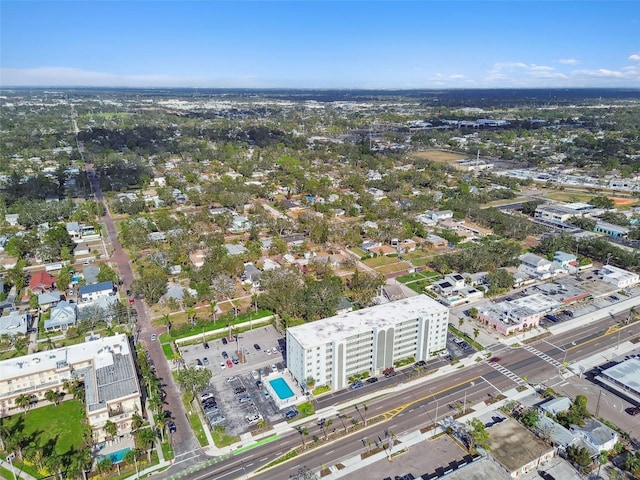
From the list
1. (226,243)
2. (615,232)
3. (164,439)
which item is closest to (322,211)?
(226,243)

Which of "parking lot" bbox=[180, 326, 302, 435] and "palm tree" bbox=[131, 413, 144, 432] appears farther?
"parking lot" bbox=[180, 326, 302, 435]

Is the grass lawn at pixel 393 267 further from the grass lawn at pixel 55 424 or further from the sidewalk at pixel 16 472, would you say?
the sidewalk at pixel 16 472

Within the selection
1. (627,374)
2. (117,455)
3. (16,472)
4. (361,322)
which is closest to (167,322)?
(117,455)

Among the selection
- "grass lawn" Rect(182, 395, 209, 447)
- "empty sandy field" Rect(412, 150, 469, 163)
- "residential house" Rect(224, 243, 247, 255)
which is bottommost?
"grass lawn" Rect(182, 395, 209, 447)

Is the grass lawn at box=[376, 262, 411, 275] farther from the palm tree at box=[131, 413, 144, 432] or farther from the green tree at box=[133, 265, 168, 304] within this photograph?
the palm tree at box=[131, 413, 144, 432]

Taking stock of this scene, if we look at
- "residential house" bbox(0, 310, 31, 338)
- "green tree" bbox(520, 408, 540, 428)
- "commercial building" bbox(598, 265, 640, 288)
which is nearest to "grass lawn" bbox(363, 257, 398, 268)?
"commercial building" bbox(598, 265, 640, 288)

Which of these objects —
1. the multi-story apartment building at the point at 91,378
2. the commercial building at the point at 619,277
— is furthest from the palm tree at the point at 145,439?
the commercial building at the point at 619,277

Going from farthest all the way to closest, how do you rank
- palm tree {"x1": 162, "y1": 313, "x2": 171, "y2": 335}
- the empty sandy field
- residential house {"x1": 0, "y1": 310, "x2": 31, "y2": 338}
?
1. the empty sandy field
2. palm tree {"x1": 162, "y1": 313, "x2": 171, "y2": 335}
3. residential house {"x1": 0, "y1": 310, "x2": 31, "y2": 338}
